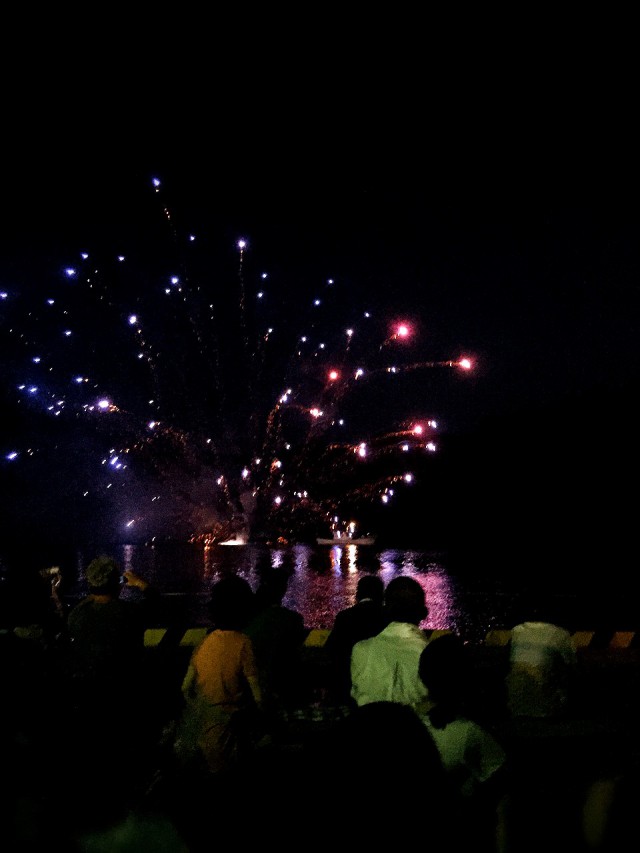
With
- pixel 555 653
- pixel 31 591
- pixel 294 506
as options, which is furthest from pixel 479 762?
pixel 294 506

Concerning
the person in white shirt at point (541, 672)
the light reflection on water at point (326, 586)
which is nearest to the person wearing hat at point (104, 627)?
the person in white shirt at point (541, 672)

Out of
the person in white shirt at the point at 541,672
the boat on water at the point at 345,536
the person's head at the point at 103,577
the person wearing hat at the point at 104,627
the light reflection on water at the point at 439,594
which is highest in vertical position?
the boat on water at the point at 345,536

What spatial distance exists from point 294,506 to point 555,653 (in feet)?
272

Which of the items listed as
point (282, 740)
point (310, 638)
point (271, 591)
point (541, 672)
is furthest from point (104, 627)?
point (310, 638)

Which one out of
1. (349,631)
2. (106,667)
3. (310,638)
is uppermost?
(349,631)

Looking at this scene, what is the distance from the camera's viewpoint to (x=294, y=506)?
88.0 meters

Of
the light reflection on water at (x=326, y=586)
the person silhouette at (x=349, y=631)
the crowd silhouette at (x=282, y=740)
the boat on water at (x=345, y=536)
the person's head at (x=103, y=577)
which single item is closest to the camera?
the crowd silhouette at (x=282, y=740)

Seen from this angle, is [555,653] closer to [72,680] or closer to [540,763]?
[540,763]

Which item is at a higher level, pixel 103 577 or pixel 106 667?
pixel 103 577

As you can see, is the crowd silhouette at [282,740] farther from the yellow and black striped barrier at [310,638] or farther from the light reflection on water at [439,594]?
the light reflection on water at [439,594]

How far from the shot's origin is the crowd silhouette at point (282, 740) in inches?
67.1

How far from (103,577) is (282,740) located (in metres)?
1.70

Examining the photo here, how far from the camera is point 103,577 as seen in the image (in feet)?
16.9

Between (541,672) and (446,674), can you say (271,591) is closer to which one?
(541,672)
